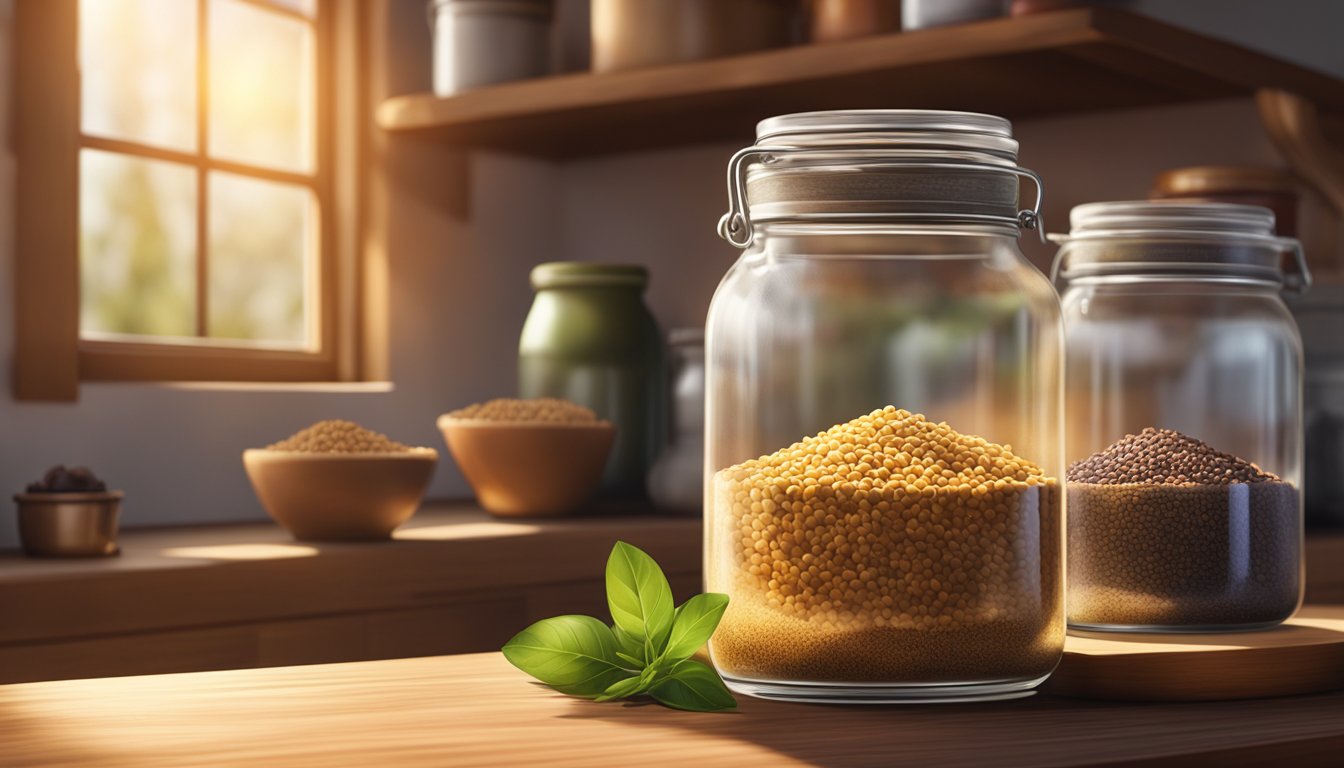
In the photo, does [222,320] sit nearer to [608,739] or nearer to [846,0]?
[846,0]

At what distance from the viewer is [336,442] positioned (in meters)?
1.71

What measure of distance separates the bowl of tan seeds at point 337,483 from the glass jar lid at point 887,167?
3.28 feet

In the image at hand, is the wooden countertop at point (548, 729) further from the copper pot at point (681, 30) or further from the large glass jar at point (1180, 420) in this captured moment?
the copper pot at point (681, 30)

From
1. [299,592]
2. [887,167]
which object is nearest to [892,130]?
[887,167]

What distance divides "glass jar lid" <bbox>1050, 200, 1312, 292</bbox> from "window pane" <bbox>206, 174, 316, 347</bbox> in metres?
1.50

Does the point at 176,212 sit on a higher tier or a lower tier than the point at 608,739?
higher

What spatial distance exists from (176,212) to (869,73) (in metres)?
0.93

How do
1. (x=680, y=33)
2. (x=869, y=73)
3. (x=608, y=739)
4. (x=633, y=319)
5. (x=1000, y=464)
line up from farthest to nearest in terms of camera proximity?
(x=633, y=319) → (x=680, y=33) → (x=869, y=73) → (x=1000, y=464) → (x=608, y=739)

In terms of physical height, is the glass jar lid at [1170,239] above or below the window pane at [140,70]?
below

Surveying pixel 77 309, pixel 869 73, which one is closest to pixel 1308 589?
pixel 869 73

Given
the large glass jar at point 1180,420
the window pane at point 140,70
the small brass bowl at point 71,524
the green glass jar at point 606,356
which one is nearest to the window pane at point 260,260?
the window pane at point 140,70

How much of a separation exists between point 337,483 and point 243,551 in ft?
0.40

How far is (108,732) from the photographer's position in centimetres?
63

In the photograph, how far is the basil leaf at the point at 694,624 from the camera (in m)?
0.70
